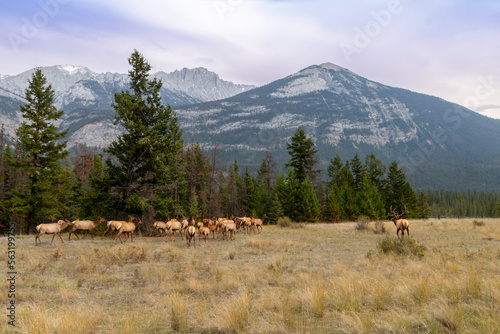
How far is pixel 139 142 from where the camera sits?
65.8ft

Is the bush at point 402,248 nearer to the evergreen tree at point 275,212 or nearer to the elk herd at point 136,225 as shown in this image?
the elk herd at point 136,225

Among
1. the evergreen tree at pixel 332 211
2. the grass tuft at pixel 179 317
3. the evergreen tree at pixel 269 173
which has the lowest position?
the evergreen tree at pixel 332 211

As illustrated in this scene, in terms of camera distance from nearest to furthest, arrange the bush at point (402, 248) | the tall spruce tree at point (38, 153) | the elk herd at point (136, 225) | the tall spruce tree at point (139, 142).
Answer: the bush at point (402, 248) → the elk herd at point (136, 225) → the tall spruce tree at point (139, 142) → the tall spruce tree at point (38, 153)

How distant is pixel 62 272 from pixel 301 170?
41.0m

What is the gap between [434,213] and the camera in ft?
387

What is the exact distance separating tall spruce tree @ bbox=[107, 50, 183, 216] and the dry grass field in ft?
32.1

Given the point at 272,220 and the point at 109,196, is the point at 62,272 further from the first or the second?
the point at 272,220

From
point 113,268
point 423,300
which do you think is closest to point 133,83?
point 113,268

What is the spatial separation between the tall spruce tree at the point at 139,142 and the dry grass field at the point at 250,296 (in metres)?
9.77

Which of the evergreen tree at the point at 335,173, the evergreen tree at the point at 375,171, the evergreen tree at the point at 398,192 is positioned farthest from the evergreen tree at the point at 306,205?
the evergreen tree at the point at 375,171

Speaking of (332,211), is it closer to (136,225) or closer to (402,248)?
(136,225)

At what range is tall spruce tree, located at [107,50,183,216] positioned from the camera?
2108 centimetres

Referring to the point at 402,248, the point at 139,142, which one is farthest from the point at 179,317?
the point at 139,142

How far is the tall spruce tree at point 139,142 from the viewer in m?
21.1
